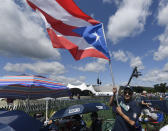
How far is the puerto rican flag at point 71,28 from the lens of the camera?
3.28m

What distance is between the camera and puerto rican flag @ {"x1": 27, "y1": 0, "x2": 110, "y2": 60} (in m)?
3.28

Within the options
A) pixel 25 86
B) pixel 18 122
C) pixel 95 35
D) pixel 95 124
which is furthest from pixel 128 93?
pixel 25 86

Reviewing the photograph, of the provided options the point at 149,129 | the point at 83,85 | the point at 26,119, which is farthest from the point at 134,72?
the point at 83,85

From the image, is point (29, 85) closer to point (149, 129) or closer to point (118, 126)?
point (118, 126)

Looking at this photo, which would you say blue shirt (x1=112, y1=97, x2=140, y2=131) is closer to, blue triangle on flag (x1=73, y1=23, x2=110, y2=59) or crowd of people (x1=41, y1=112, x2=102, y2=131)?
blue triangle on flag (x1=73, y1=23, x2=110, y2=59)

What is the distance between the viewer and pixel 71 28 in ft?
11.6

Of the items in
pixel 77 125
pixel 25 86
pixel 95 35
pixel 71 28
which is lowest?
pixel 77 125

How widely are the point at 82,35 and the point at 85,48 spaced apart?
37 centimetres

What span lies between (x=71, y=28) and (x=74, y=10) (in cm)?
45

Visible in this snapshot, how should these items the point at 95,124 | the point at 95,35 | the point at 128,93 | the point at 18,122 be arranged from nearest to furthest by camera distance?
the point at 18,122, the point at 128,93, the point at 95,35, the point at 95,124

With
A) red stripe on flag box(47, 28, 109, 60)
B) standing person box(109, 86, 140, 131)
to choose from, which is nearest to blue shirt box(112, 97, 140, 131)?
standing person box(109, 86, 140, 131)

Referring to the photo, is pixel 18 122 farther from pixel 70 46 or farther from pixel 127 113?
pixel 70 46

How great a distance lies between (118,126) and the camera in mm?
2205

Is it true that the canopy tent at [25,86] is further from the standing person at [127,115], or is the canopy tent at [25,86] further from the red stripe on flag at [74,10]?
the standing person at [127,115]
